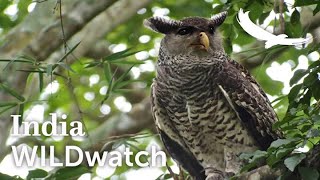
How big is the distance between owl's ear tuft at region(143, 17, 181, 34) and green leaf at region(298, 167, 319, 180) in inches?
58.9

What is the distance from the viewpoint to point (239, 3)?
349 centimetres

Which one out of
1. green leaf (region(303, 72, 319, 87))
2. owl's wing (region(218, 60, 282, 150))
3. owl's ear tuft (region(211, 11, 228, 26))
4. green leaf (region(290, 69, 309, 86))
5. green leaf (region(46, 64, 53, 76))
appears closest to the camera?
green leaf (region(303, 72, 319, 87))

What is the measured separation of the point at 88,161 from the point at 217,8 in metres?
1.42

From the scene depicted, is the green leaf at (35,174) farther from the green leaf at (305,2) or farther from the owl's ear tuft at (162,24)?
the green leaf at (305,2)

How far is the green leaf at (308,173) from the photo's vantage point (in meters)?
2.57

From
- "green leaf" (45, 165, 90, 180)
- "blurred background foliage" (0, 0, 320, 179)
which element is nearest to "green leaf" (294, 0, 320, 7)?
"blurred background foliage" (0, 0, 320, 179)

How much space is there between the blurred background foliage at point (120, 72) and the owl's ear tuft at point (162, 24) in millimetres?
168

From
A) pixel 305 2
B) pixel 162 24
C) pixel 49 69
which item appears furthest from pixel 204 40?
pixel 305 2

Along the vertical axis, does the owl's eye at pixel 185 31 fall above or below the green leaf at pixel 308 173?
above

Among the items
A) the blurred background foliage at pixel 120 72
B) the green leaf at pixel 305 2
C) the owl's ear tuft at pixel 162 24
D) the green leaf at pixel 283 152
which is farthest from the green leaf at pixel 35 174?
the green leaf at pixel 305 2

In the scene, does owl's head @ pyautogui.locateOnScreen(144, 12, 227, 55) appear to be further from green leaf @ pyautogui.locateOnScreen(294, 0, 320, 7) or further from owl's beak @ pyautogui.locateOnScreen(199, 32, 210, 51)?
green leaf @ pyautogui.locateOnScreen(294, 0, 320, 7)

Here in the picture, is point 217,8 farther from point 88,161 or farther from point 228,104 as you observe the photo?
point 88,161

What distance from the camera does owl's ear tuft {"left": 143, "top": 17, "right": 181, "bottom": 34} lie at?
393 centimetres

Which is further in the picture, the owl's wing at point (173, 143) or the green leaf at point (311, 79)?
the owl's wing at point (173, 143)
